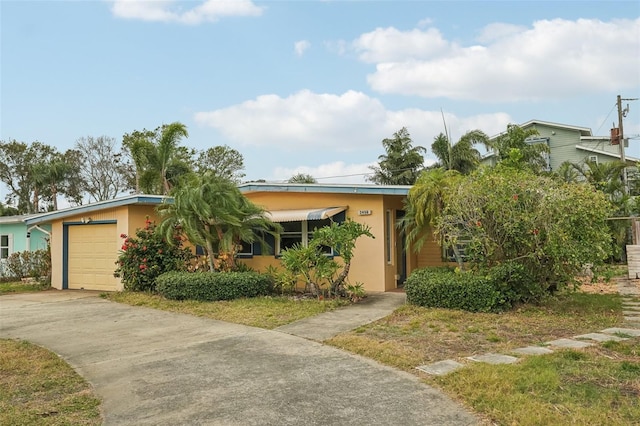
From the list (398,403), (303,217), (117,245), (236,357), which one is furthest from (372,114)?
(398,403)

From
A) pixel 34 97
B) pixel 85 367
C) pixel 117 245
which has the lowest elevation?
pixel 85 367

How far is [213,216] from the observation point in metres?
11.8

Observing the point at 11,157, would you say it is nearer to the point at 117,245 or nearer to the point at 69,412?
the point at 117,245

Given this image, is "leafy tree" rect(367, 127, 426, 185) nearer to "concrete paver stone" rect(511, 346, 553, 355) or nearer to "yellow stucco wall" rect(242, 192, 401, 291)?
"yellow stucco wall" rect(242, 192, 401, 291)

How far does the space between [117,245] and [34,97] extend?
475 cm

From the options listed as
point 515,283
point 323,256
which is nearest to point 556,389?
point 515,283

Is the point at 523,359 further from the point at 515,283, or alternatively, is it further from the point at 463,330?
the point at 515,283

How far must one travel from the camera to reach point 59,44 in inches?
512

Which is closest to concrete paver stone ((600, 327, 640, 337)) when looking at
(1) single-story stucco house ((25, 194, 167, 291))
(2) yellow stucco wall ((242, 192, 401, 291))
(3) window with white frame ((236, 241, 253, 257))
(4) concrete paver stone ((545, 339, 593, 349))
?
(4) concrete paver stone ((545, 339, 593, 349))

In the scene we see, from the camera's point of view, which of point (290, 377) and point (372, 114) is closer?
point (290, 377)

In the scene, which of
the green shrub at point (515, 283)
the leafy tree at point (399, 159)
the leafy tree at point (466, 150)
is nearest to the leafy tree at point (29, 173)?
the leafy tree at point (399, 159)

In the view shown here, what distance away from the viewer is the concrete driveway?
170 inches

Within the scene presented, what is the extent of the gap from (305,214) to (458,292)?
4.94 meters

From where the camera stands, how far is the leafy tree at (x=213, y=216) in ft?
38.1
